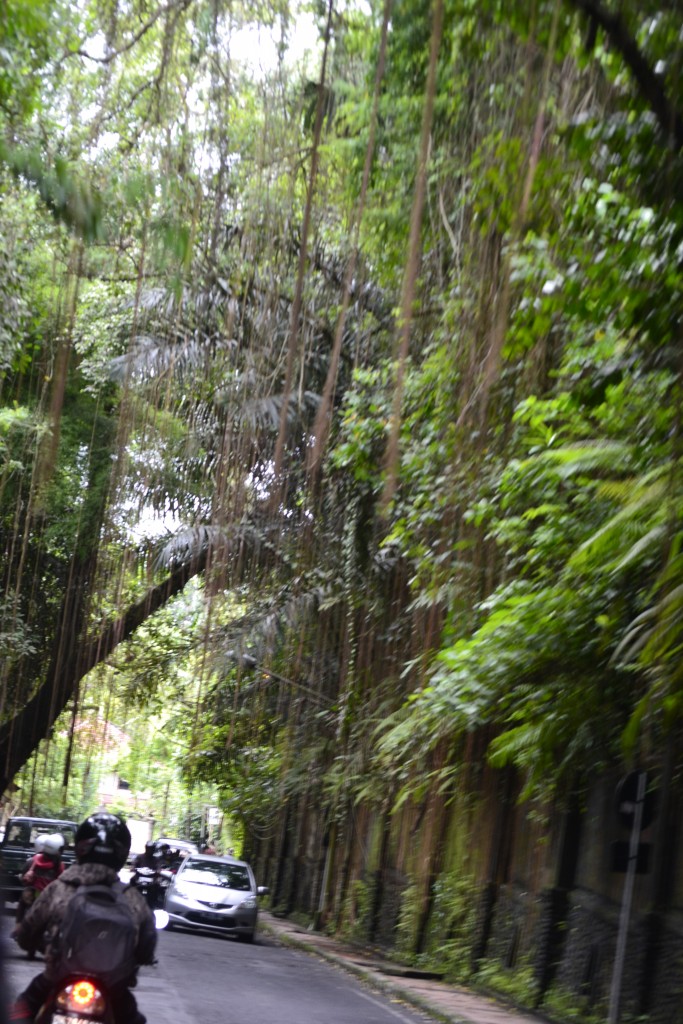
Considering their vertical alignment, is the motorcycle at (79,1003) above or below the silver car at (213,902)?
→ above

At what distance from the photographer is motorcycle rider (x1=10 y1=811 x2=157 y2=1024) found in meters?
5.34

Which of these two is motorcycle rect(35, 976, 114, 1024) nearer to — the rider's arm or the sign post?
the rider's arm

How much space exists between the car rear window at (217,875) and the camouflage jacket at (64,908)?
16879 millimetres

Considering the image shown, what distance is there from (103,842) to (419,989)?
9.79m

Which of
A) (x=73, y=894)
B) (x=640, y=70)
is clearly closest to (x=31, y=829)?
(x=73, y=894)

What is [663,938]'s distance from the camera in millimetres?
11445

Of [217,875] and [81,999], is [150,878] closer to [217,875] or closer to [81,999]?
[81,999]

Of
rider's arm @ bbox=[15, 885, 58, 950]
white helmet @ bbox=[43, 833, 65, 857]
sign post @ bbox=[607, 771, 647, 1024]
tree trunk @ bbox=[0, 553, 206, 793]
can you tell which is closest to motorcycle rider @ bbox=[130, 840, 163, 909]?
rider's arm @ bbox=[15, 885, 58, 950]

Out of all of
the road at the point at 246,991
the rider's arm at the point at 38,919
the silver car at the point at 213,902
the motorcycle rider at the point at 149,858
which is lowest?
the silver car at the point at 213,902

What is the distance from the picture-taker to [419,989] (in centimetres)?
1430

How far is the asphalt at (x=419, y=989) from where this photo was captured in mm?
12164

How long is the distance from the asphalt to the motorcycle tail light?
701 cm

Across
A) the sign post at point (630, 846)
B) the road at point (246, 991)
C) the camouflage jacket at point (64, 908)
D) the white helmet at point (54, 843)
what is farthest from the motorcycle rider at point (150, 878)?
the sign post at point (630, 846)

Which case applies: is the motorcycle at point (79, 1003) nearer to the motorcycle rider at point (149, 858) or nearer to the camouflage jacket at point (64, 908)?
the camouflage jacket at point (64, 908)
